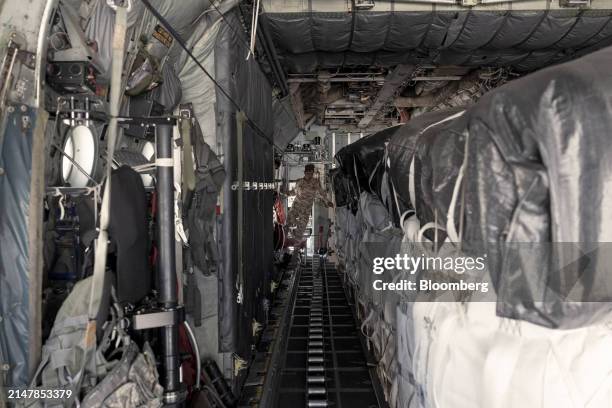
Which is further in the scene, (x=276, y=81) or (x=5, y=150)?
(x=276, y=81)

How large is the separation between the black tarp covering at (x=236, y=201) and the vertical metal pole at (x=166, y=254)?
4.04 feet

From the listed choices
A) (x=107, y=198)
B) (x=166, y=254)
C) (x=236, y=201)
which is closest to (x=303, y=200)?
(x=236, y=201)

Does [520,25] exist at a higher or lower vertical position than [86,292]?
higher

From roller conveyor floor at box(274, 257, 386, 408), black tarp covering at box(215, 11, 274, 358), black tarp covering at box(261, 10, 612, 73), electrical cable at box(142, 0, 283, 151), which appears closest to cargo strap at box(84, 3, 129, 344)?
electrical cable at box(142, 0, 283, 151)

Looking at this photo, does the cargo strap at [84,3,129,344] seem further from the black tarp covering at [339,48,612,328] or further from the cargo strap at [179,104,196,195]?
the black tarp covering at [339,48,612,328]

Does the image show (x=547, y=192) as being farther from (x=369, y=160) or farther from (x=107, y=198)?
(x=369, y=160)

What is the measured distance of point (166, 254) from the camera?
85.0 inches

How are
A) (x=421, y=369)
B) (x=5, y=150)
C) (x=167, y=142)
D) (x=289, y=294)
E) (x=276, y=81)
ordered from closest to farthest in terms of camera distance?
(x=5, y=150) → (x=421, y=369) → (x=167, y=142) → (x=276, y=81) → (x=289, y=294)

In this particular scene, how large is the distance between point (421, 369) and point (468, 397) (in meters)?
0.43

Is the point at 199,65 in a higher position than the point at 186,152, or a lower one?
higher

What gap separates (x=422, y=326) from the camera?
1.88 m

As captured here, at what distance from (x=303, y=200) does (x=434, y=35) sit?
588cm

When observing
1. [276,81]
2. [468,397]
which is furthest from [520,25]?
[468,397]

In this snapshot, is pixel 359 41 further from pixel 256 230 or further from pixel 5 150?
pixel 5 150
